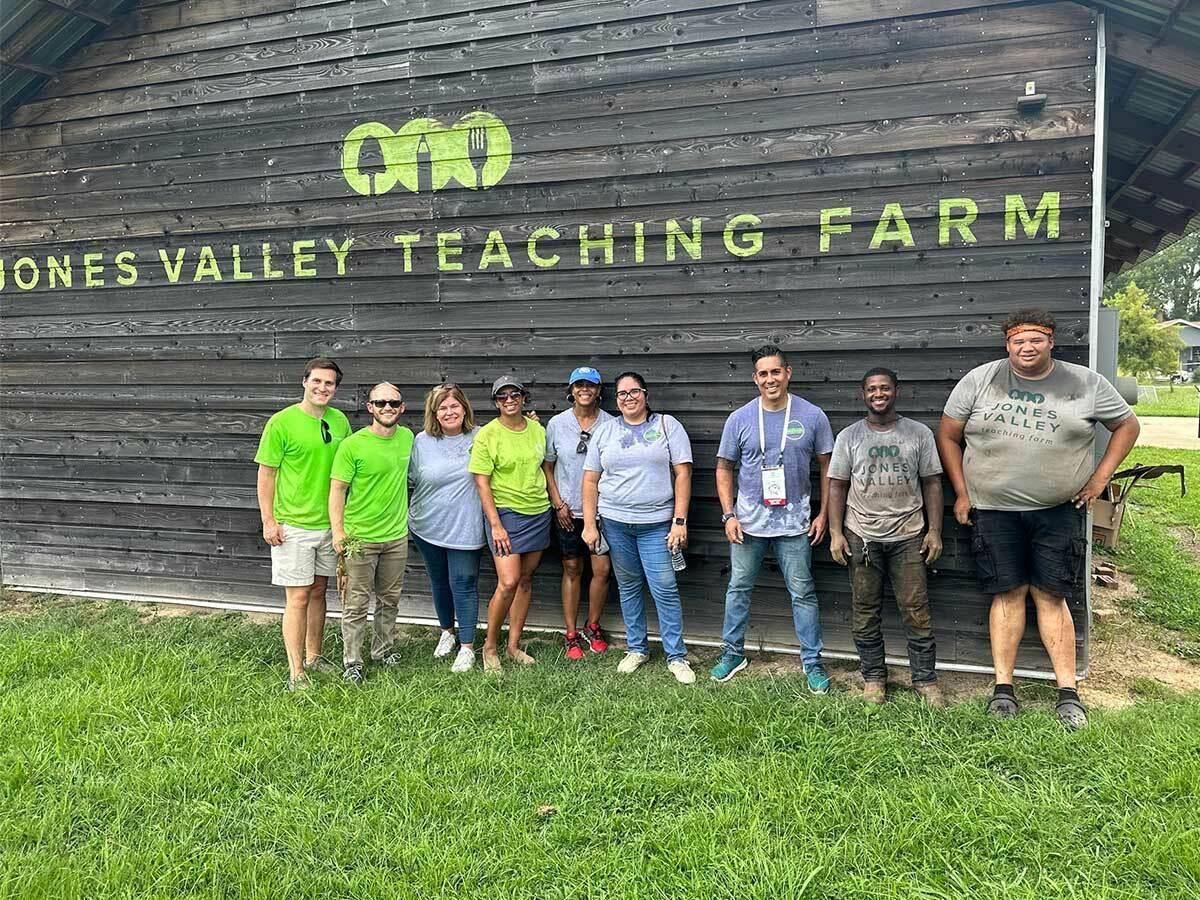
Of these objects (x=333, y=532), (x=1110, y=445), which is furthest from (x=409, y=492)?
(x=1110, y=445)

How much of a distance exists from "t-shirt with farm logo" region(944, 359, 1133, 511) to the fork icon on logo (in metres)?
3.31

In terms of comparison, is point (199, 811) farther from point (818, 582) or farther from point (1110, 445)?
point (1110, 445)

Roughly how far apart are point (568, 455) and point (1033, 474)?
8.02 ft

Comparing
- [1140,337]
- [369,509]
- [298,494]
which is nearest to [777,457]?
[369,509]

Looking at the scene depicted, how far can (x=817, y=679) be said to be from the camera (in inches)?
163

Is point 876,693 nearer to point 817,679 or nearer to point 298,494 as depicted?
point 817,679

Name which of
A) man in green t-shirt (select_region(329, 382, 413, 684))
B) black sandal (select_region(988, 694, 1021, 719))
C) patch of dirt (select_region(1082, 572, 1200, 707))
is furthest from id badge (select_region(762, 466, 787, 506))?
man in green t-shirt (select_region(329, 382, 413, 684))

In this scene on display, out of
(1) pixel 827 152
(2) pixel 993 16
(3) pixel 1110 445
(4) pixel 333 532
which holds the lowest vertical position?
(4) pixel 333 532

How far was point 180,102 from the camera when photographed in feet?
18.9

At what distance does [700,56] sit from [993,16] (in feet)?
5.28

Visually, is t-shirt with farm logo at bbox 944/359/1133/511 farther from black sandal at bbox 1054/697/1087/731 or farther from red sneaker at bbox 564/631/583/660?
red sneaker at bbox 564/631/583/660

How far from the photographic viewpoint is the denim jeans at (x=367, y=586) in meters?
4.39

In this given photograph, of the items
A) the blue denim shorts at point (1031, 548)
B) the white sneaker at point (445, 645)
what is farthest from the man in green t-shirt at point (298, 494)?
the blue denim shorts at point (1031, 548)

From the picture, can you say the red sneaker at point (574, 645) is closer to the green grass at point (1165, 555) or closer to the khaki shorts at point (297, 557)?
the khaki shorts at point (297, 557)
